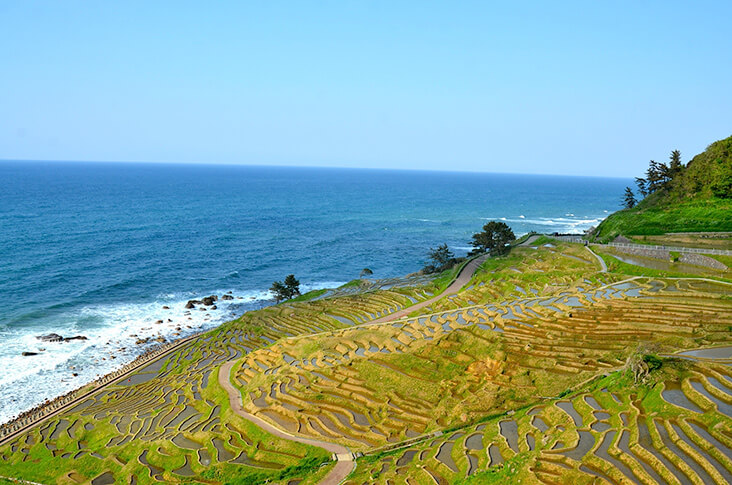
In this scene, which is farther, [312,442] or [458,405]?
[458,405]

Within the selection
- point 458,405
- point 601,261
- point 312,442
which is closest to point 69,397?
point 312,442

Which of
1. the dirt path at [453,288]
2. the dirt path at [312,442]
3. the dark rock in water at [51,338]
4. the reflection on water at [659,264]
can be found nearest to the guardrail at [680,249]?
the reflection on water at [659,264]

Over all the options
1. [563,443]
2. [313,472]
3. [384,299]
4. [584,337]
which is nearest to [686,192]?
[384,299]

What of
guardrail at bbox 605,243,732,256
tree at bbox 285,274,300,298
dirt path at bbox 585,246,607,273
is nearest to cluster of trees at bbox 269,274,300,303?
tree at bbox 285,274,300,298

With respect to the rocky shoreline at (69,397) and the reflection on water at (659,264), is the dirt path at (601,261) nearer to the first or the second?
the reflection on water at (659,264)

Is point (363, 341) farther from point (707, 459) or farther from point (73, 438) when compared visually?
point (707, 459)

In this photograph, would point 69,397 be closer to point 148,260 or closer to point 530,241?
point 148,260
